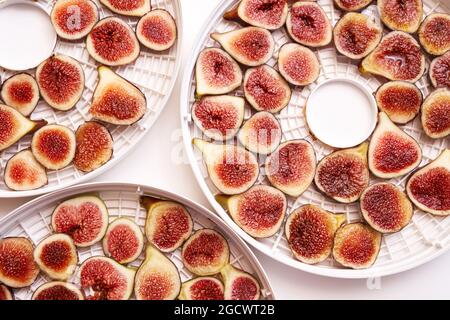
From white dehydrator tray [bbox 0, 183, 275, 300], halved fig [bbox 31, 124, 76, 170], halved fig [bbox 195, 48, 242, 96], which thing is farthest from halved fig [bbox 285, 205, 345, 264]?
halved fig [bbox 31, 124, 76, 170]

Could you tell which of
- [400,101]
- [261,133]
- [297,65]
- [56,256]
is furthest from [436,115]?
[56,256]

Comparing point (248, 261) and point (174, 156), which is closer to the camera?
point (248, 261)

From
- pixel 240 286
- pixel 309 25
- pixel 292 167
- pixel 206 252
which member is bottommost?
Answer: pixel 240 286

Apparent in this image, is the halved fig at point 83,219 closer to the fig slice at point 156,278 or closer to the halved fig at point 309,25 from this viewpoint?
the fig slice at point 156,278

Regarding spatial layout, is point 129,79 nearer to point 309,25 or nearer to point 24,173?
point 24,173
